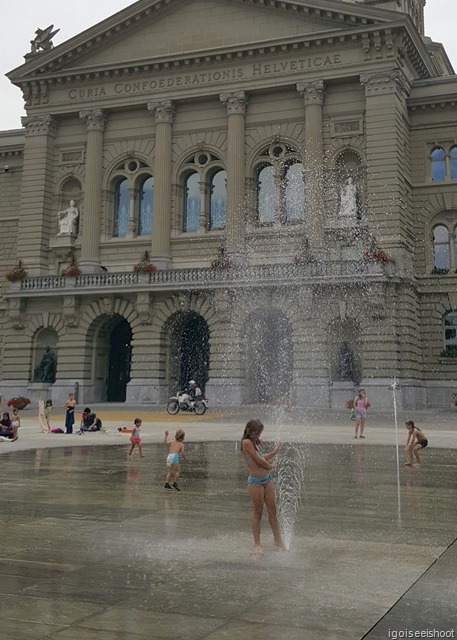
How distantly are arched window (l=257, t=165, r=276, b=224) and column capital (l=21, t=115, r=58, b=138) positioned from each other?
15736 mm

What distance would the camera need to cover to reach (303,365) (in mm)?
37781

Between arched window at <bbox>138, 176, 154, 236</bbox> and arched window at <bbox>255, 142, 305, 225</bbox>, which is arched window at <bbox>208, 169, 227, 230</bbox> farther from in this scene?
arched window at <bbox>138, 176, 154, 236</bbox>

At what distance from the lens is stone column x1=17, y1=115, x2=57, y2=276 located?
1801 inches

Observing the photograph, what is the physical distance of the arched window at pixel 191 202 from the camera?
4438cm

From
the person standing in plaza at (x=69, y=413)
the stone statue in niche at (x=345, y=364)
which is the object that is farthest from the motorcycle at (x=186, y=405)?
the person standing in plaza at (x=69, y=413)

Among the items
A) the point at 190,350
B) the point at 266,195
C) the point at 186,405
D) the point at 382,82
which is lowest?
the point at 186,405

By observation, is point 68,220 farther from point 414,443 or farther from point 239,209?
point 414,443

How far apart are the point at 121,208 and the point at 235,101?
10.9 meters

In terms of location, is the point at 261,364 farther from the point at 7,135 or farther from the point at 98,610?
the point at 98,610

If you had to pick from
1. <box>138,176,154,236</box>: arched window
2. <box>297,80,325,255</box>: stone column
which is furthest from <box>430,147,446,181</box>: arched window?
<box>138,176,154,236</box>: arched window

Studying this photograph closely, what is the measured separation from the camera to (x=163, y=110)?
44.1m

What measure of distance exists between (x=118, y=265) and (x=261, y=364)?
11.8m

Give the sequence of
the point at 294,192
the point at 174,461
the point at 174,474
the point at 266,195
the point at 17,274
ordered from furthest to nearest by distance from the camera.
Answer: the point at 17,274 < the point at 266,195 < the point at 294,192 < the point at 174,474 < the point at 174,461

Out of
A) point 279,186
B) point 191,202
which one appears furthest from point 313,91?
point 191,202
